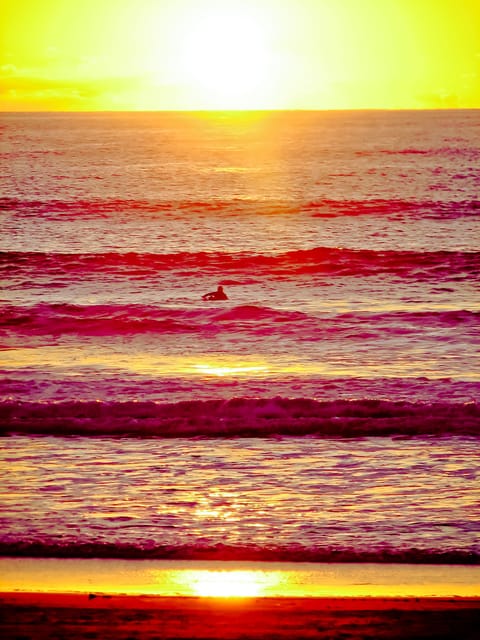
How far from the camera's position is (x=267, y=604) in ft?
24.4

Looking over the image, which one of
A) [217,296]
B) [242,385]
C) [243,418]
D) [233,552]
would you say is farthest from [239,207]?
[233,552]

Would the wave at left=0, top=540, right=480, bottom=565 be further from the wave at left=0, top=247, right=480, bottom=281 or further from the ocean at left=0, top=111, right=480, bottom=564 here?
the wave at left=0, top=247, right=480, bottom=281

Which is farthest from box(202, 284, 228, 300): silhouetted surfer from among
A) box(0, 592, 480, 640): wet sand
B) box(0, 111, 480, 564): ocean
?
box(0, 592, 480, 640): wet sand

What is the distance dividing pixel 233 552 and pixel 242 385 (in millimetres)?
7285

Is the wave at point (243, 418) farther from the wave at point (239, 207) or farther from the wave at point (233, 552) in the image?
the wave at point (239, 207)

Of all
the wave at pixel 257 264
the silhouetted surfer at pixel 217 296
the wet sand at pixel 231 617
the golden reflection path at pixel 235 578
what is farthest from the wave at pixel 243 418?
the wave at pixel 257 264

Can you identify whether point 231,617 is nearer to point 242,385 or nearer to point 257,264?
point 242,385

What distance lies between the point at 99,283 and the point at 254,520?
62.4 feet

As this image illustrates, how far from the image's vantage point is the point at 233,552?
8.85m

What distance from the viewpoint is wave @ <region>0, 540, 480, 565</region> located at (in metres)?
8.66

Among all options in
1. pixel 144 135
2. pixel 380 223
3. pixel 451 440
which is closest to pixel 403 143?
Answer: pixel 144 135

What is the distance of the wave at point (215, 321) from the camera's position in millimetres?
20906

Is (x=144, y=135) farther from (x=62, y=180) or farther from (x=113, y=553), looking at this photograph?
(x=113, y=553)

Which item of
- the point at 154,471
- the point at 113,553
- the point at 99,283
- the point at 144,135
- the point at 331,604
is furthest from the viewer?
the point at 144,135
